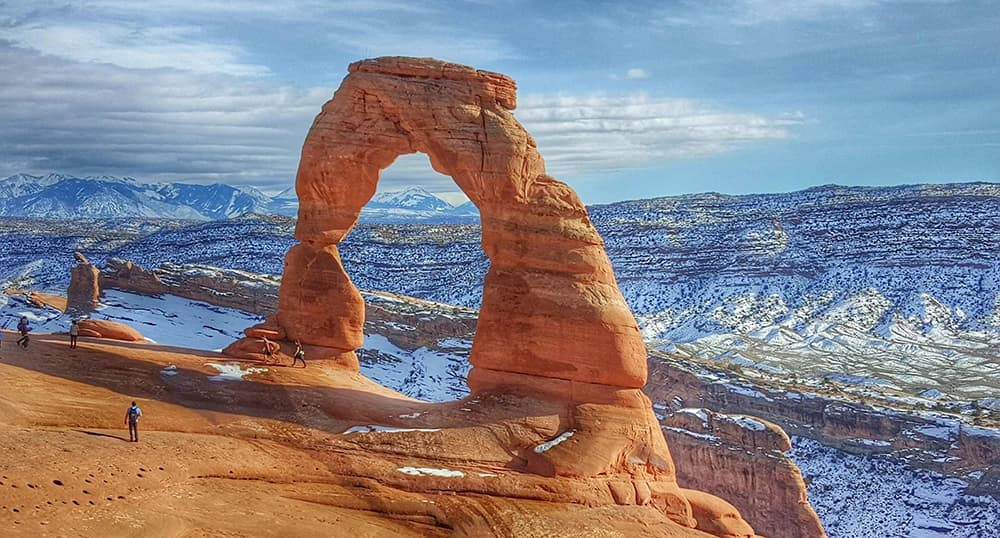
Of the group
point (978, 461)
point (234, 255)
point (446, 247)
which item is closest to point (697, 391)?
point (978, 461)

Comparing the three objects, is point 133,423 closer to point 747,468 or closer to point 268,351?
point 268,351

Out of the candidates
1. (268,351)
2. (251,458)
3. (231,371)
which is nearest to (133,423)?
(251,458)

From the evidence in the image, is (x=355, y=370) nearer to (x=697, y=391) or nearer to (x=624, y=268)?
(x=697, y=391)

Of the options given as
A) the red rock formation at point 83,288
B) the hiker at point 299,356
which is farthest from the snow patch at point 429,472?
the red rock formation at point 83,288

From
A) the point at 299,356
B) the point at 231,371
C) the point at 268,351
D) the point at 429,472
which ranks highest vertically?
the point at 268,351

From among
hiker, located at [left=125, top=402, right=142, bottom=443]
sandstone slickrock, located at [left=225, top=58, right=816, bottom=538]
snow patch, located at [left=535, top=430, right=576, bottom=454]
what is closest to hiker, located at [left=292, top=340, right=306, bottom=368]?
sandstone slickrock, located at [left=225, top=58, right=816, bottom=538]
